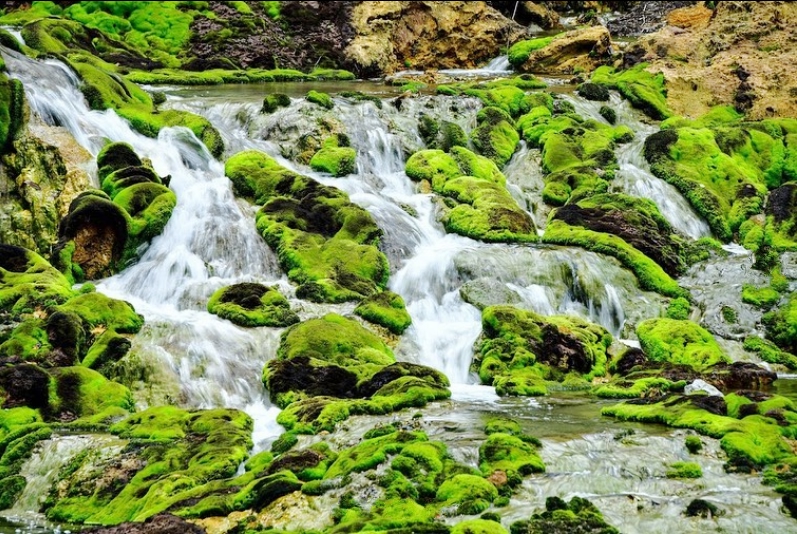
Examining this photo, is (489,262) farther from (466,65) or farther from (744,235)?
(466,65)

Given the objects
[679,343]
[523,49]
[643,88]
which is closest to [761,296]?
[679,343]

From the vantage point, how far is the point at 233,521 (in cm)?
1191

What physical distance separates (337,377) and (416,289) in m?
5.92

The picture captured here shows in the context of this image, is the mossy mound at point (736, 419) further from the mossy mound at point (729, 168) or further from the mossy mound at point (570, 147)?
the mossy mound at point (570, 147)

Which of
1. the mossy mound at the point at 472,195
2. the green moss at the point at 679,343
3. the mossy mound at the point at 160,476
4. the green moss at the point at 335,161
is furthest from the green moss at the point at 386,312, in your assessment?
the green moss at the point at 335,161

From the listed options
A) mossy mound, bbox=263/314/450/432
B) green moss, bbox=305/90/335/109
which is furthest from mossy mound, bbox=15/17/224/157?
mossy mound, bbox=263/314/450/432

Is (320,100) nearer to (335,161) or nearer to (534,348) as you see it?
(335,161)

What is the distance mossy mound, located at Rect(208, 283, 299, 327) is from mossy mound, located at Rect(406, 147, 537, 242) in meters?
7.37

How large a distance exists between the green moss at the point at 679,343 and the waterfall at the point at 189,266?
9.18 meters

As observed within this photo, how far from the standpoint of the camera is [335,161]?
29.2m

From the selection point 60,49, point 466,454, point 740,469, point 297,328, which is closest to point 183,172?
point 297,328

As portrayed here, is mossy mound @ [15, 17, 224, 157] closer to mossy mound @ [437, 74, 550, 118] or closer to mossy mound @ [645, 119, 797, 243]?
mossy mound @ [437, 74, 550, 118]

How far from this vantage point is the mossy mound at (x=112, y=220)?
22.2 metres

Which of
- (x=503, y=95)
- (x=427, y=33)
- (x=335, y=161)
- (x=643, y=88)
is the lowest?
(x=335, y=161)
